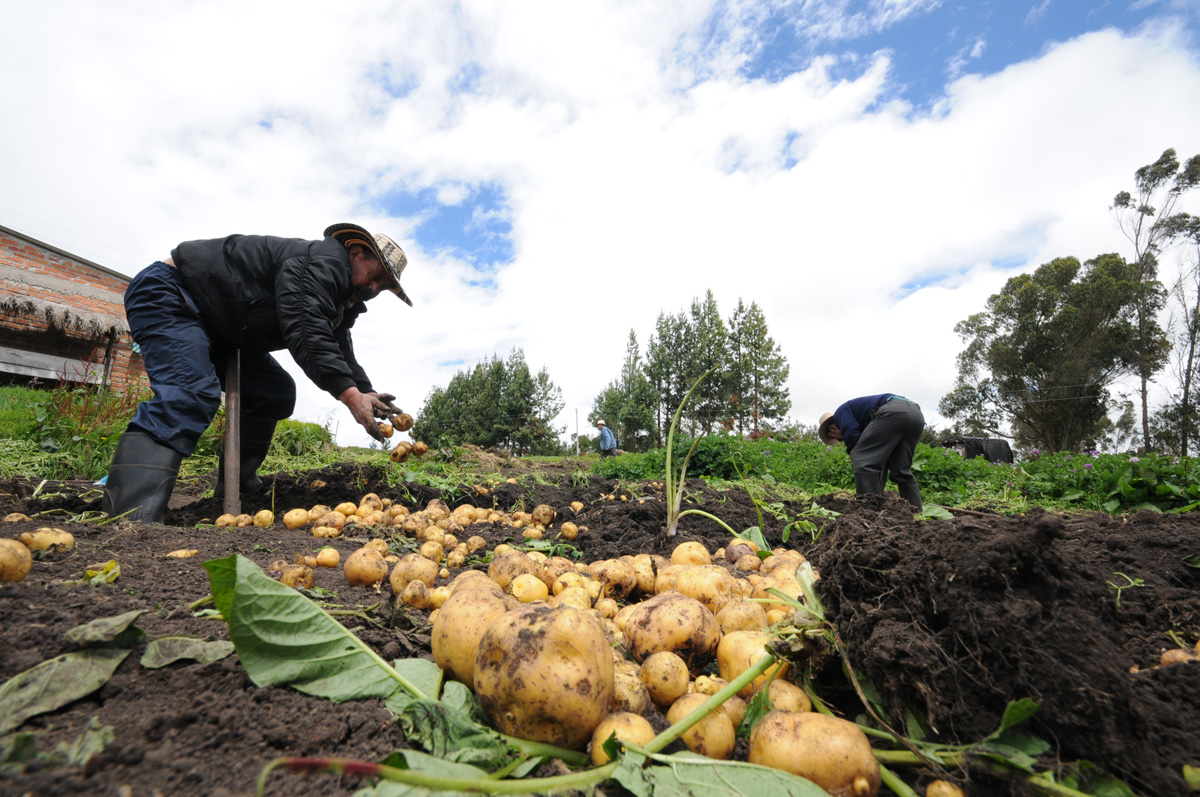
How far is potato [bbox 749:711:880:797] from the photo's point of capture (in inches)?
40.8

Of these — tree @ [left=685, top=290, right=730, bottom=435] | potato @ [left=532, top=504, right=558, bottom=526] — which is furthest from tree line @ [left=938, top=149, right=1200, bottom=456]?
potato @ [left=532, top=504, right=558, bottom=526]

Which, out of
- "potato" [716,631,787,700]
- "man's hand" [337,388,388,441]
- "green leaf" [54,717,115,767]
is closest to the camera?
"green leaf" [54,717,115,767]

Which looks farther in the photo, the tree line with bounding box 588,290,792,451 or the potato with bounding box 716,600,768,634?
the tree line with bounding box 588,290,792,451

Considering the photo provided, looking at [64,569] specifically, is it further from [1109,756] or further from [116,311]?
[116,311]

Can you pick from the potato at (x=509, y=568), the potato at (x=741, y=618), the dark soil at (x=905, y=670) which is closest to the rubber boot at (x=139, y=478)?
the dark soil at (x=905, y=670)

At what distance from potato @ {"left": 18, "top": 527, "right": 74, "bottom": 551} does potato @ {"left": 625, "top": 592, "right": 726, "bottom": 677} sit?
7.32ft

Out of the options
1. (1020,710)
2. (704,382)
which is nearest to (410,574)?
(1020,710)

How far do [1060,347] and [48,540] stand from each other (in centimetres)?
3875

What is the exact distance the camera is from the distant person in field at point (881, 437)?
577cm

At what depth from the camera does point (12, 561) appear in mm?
1521

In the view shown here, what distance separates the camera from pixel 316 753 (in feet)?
3.13

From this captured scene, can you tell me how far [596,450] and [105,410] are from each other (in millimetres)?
31641

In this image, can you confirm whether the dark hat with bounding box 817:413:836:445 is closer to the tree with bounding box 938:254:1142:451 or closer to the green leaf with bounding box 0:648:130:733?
the green leaf with bounding box 0:648:130:733

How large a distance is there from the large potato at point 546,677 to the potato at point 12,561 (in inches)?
58.5
